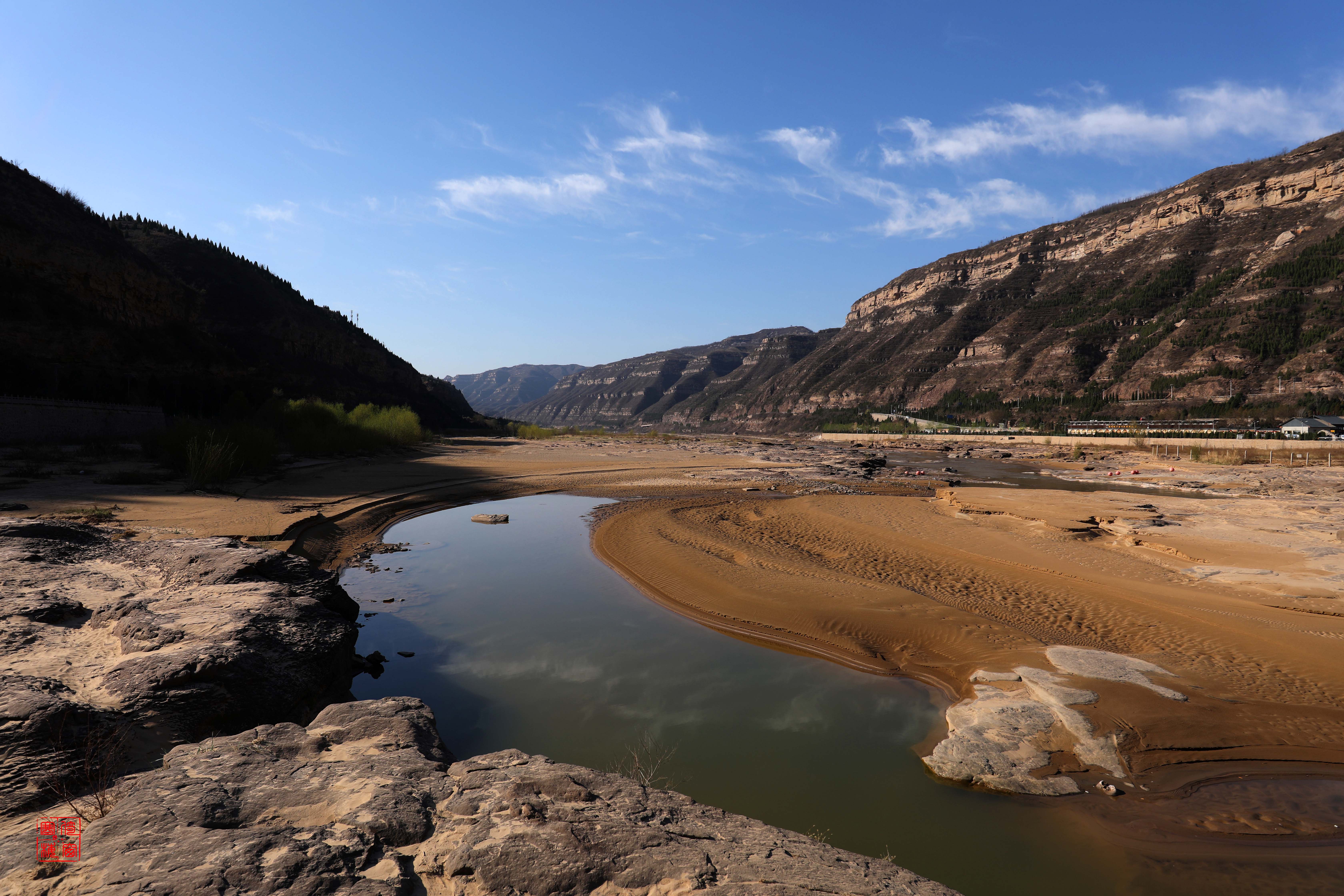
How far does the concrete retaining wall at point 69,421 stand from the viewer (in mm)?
21578

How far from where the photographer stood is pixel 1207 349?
2933 inches

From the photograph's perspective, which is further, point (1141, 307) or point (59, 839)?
point (1141, 307)

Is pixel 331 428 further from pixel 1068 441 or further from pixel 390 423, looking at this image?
pixel 1068 441

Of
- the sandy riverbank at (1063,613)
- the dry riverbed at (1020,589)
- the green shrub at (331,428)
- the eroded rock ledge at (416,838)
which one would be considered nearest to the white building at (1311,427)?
the dry riverbed at (1020,589)

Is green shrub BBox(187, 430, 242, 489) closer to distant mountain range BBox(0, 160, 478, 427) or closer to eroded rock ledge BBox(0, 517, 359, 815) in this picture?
eroded rock ledge BBox(0, 517, 359, 815)

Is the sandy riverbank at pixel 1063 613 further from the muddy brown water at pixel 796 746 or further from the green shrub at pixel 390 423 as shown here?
the green shrub at pixel 390 423

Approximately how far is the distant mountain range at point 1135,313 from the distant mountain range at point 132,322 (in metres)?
105

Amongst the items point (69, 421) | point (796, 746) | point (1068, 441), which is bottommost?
point (796, 746)

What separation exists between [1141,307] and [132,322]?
130 meters

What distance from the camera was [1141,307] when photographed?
91.2 metres

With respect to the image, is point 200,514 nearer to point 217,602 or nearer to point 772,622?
point 217,602

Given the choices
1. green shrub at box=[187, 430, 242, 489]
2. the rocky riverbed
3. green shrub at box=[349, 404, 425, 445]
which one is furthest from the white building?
green shrub at box=[349, 404, 425, 445]

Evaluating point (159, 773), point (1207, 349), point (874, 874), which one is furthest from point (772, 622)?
point (1207, 349)

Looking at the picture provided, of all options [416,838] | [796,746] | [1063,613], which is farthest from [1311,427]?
[416,838]
